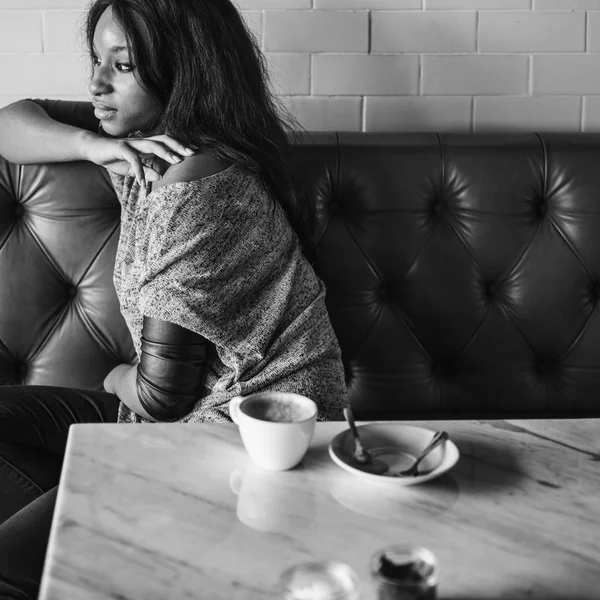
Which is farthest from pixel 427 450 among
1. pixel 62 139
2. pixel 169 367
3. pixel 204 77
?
pixel 62 139

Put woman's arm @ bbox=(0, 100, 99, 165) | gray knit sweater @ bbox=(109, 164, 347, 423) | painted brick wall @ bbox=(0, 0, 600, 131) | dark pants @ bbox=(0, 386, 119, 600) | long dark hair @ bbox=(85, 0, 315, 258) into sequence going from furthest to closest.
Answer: painted brick wall @ bbox=(0, 0, 600, 131)
woman's arm @ bbox=(0, 100, 99, 165)
long dark hair @ bbox=(85, 0, 315, 258)
gray knit sweater @ bbox=(109, 164, 347, 423)
dark pants @ bbox=(0, 386, 119, 600)

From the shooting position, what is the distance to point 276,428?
2.71ft

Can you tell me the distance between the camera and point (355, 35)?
1.77 metres

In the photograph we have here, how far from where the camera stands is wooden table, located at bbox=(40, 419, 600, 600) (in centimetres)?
67

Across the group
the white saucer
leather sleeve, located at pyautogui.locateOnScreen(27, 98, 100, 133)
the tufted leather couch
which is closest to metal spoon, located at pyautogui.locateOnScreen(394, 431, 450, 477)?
the white saucer

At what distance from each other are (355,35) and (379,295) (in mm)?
566

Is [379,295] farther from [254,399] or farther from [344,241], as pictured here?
[254,399]

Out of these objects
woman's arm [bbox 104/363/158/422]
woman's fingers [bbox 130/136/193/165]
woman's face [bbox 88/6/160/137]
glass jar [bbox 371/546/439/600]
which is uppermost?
woman's face [bbox 88/6/160/137]

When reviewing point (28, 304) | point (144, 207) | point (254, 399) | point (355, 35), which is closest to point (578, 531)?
point (254, 399)

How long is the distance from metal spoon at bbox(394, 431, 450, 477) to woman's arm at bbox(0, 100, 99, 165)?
0.86 meters

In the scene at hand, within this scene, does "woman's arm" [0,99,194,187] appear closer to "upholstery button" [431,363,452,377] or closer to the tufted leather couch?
the tufted leather couch

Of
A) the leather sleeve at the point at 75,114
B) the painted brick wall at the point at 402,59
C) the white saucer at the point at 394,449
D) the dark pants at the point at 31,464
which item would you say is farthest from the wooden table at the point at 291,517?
the painted brick wall at the point at 402,59

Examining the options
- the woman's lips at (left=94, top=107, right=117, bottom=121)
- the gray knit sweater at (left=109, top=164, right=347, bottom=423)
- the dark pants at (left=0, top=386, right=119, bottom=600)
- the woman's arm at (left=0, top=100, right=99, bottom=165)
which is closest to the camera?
the dark pants at (left=0, top=386, right=119, bottom=600)

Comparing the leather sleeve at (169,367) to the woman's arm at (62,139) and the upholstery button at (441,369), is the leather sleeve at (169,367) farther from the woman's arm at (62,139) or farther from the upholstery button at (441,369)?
the upholstery button at (441,369)
